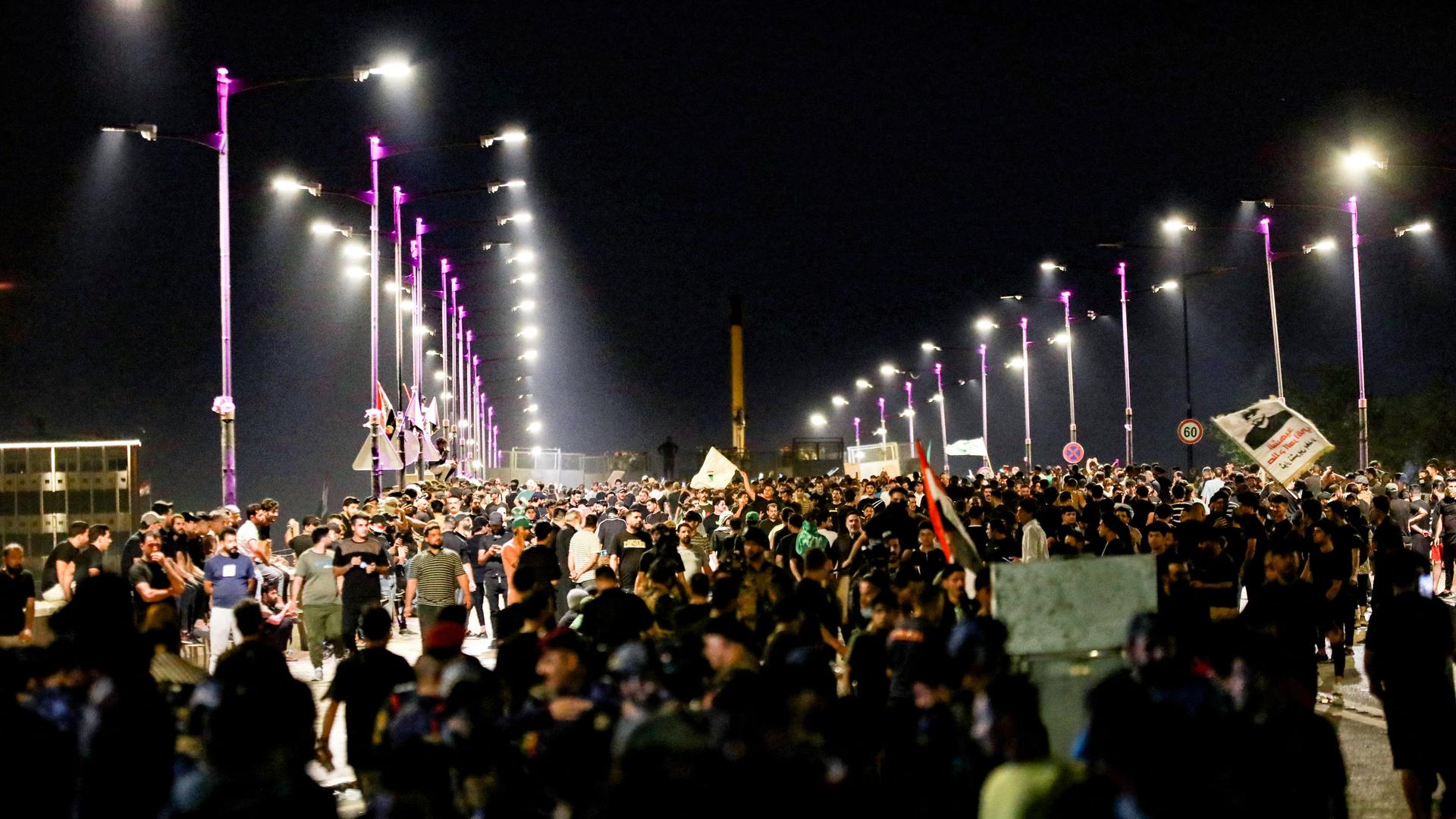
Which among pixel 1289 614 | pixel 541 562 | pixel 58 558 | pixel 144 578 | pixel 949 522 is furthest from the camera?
→ pixel 58 558

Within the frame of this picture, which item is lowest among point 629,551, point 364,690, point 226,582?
point 364,690

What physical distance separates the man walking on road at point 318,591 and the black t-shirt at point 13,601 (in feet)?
11.0

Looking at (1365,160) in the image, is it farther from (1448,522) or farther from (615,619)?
(615,619)

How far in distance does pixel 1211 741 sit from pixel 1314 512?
515 inches

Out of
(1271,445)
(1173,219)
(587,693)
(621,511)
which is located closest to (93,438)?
(621,511)

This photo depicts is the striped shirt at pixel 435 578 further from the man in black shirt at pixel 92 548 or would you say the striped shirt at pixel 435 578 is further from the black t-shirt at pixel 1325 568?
the black t-shirt at pixel 1325 568

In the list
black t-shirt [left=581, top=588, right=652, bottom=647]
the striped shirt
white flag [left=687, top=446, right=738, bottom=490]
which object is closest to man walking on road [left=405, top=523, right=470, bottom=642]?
the striped shirt

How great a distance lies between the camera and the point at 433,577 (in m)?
17.1

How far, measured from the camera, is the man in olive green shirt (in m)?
17.0

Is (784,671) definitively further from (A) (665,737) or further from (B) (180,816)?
(B) (180,816)

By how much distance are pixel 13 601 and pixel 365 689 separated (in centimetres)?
678

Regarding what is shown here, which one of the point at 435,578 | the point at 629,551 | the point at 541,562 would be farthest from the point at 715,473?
the point at 541,562

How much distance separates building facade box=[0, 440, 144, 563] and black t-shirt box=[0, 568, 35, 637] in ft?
54.2

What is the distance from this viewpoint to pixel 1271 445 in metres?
21.2
